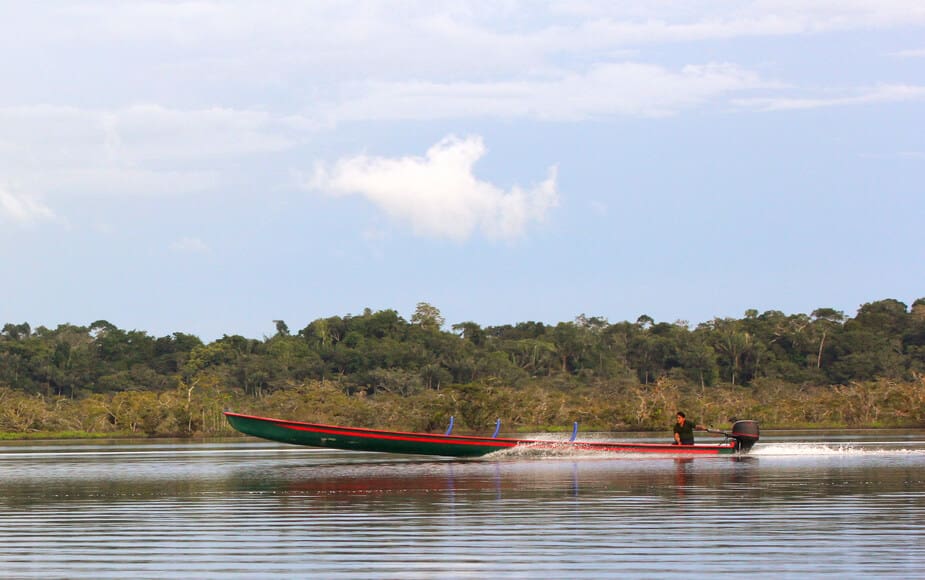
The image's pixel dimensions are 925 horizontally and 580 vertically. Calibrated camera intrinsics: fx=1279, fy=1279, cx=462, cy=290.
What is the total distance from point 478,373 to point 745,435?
154 feet

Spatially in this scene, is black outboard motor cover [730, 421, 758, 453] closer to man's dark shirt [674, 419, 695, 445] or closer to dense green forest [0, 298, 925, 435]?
man's dark shirt [674, 419, 695, 445]

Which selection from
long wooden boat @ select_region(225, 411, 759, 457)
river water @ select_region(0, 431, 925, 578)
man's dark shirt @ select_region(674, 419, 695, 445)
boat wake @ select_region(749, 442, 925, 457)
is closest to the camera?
river water @ select_region(0, 431, 925, 578)

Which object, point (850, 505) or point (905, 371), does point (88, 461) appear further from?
point (905, 371)

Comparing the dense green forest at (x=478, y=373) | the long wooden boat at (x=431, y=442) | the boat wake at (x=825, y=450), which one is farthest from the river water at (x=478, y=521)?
the dense green forest at (x=478, y=373)

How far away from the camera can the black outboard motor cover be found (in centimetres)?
3123

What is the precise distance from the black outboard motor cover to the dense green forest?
24517mm

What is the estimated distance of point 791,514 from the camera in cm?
1639

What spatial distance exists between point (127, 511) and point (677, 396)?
146 feet

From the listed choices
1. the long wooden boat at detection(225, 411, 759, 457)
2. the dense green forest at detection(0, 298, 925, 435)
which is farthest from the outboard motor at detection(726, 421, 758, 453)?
the dense green forest at detection(0, 298, 925, 435)

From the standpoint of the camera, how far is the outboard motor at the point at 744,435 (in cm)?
3123

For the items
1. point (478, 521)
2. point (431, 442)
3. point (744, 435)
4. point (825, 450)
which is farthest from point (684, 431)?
point (478, 521)

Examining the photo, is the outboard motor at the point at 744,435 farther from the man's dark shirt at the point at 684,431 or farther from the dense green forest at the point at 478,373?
the dense green forest at the point at 478,373

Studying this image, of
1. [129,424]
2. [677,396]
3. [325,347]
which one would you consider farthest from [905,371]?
[129,424]

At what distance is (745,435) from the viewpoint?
102 ft
